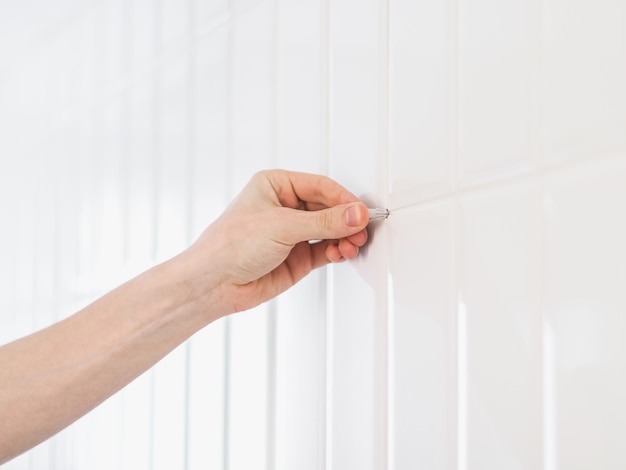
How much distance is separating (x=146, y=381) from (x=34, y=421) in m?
0.26

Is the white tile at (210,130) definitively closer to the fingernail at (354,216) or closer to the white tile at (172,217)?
the white tile at (172,217)

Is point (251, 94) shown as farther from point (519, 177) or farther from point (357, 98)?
point (519, 177)

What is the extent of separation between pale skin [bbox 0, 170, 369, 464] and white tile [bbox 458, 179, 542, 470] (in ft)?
0.47

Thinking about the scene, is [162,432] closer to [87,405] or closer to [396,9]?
[87,405]

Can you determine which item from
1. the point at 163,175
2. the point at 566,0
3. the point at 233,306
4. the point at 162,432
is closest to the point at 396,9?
the point at 566,0

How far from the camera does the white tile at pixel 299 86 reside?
85 cm

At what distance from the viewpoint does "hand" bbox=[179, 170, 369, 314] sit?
2.36 feet

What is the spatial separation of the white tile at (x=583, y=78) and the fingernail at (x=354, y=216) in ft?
0.61

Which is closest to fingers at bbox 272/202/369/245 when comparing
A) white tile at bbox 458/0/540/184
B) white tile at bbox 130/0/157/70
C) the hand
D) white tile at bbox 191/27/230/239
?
the hand

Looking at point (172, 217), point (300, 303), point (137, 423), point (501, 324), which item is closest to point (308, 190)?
point (300, 303)

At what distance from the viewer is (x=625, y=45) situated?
504mm

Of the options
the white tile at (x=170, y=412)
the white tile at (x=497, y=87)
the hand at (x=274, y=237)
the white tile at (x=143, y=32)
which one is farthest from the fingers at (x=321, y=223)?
the white tile at (x=143, y=32)

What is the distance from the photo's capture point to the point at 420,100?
697 millimetres

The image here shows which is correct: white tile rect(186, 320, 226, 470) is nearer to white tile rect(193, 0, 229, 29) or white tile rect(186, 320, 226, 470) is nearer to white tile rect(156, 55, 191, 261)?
white tile rect(156, 55, 191, 261)
